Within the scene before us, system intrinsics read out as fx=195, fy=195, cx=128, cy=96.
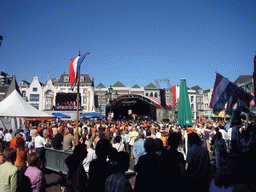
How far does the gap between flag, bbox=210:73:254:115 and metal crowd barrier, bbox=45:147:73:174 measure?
6.07m

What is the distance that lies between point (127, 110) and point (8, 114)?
113 ft

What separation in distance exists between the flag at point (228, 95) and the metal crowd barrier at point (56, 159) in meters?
6.07

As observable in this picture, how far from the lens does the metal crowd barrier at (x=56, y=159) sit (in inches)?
274

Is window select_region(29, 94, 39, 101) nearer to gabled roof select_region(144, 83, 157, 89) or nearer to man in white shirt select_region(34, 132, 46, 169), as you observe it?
gabled roof select_region(144, 83, 157, 89)

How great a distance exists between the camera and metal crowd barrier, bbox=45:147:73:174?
696 cm

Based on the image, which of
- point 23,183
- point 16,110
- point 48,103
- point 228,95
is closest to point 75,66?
point 16,110

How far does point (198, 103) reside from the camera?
64.9 meters

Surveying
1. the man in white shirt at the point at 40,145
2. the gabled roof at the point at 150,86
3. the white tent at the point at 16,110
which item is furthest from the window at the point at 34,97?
the man in white shirt at the point at 40,145

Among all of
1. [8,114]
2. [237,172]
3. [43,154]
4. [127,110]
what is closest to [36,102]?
[127,110]

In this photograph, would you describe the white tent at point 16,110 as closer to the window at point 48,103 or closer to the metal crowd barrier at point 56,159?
the metal crowd barrier at point 56,159

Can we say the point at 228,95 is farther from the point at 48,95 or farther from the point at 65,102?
the point at 48,95

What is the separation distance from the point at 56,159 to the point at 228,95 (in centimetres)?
700

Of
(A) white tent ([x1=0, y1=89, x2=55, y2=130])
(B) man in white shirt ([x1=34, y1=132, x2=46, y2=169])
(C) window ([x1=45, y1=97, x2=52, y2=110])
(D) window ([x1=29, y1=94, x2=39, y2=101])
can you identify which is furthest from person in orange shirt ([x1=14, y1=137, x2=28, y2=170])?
(D) window ([x1=29, y1=94, x2=39, y2=101])

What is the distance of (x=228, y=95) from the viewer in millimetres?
7531
